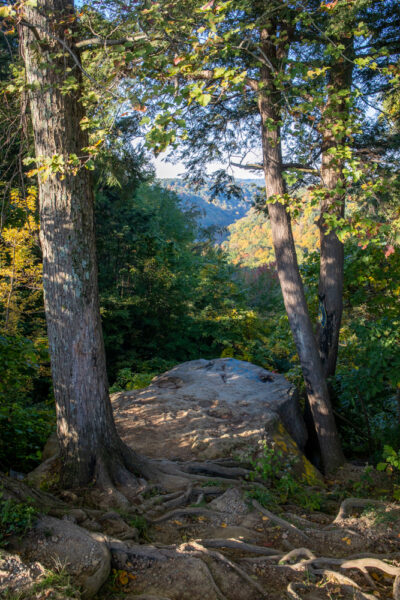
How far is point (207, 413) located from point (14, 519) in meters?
3.97

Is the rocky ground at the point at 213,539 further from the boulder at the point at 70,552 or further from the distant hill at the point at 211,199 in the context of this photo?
the distant hill at the point at 211,199

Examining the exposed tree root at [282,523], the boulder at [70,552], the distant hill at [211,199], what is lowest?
the exposed tree root at [282,523]

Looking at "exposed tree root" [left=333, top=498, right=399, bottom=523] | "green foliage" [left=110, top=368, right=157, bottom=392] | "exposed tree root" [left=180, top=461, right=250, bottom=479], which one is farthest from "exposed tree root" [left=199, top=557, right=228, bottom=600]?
"green foliage" [left=110, top=368, right=157, bottom=392]

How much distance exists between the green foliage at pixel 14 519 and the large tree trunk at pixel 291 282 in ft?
14.2

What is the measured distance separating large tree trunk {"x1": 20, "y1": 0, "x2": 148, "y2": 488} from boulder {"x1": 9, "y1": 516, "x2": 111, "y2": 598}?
43.5 inches

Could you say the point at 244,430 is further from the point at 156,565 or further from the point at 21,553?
the point at 21,553

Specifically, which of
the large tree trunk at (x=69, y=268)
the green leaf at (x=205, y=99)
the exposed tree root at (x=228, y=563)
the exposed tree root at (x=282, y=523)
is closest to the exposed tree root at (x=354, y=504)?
the exposed tree root at (x=282, y=523)

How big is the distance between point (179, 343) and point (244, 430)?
897 cm

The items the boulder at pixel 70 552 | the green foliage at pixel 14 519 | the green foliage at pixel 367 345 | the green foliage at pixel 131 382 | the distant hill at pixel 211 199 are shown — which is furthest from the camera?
the green foliage at pixel 131 382

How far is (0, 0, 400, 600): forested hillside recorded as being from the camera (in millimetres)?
2811

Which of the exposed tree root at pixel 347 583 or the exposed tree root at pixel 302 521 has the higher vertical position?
the exposed tree root at pixel 347 583

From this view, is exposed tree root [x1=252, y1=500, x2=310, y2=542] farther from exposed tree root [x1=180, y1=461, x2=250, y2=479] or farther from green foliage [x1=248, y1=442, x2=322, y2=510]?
exposed tree root [x1=180, y1=461, x2=250, y2=479]

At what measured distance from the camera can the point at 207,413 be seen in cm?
636

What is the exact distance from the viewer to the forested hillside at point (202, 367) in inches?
111
